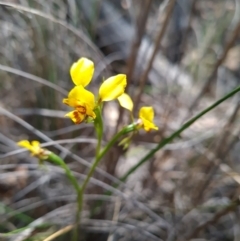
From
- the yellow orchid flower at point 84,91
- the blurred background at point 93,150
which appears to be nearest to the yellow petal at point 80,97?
the yellow orchid flower at point 84,91

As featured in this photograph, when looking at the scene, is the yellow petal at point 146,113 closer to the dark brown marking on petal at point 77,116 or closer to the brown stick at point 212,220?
the dark brown marking on petal at point 77,116

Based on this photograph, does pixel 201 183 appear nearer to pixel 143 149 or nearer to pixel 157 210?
pixel 157 210

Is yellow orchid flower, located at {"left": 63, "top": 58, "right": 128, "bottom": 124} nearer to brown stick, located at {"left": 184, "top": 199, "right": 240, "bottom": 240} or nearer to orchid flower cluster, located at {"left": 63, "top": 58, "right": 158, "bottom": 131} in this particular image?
orchid flower cluster, located at {"left": 63, "top": 58, "right": 158, "bottom": 131}

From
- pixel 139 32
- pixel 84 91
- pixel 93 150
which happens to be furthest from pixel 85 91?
pixel 93 150

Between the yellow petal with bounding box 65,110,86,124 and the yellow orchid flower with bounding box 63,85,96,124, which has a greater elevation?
the yellow orchid flower with bounding box 63,85,96,124

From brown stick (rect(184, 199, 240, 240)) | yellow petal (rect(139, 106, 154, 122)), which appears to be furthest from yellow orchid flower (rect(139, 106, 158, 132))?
brown stick (rect(184, 199, 240, 240))

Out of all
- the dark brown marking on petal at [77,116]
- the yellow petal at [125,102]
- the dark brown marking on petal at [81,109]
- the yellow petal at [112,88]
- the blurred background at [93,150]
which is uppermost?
the blurred background at [93,150]

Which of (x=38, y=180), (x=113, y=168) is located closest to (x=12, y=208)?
(x=38, y=180)
